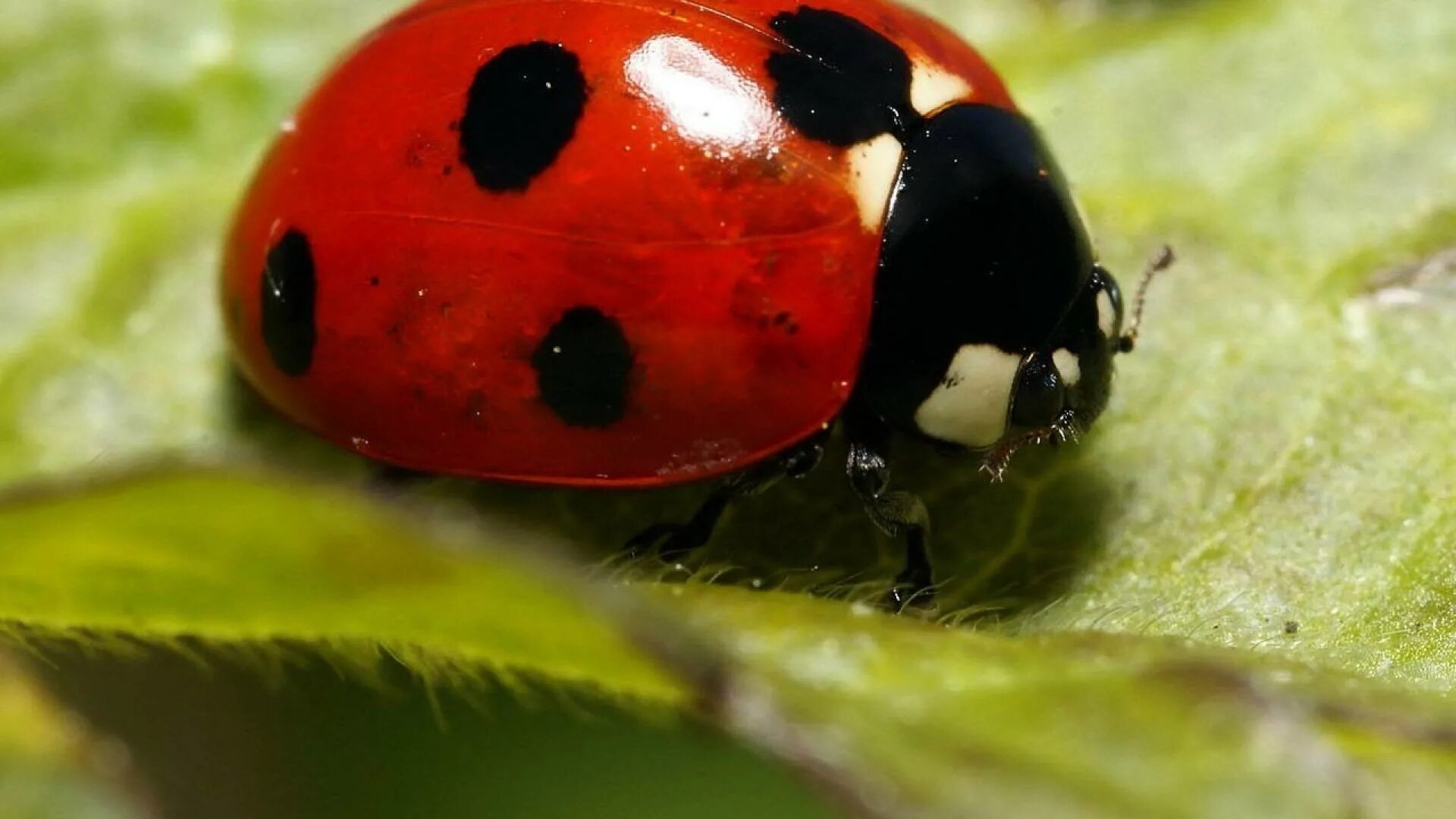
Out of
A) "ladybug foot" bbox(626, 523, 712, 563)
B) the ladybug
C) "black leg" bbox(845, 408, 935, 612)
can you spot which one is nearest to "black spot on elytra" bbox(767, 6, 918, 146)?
the ladybug

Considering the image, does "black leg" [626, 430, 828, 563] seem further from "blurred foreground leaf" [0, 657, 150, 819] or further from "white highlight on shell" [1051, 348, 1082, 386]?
"blurred foreground leaf" [0, 657, 150, 819]

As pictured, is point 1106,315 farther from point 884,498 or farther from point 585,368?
point 585,368

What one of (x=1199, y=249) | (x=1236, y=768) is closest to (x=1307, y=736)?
(x=1236, y=768)

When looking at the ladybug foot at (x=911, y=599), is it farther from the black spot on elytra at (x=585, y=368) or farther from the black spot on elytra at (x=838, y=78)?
the black spot on elytra at (x=838, y=78)

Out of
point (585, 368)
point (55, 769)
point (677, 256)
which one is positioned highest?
point (677, 256)

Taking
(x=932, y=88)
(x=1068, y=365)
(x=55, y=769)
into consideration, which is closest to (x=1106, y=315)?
(x=1068, y=365)

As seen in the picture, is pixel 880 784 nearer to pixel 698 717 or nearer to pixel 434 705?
pixel 698 717

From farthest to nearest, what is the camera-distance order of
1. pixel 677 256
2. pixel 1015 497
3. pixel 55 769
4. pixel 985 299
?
1. pixel 1015 497
2. pixel 985 299
3. pixel 677 256
4. pixel 55 769

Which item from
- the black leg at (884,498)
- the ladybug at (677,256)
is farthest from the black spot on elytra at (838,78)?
the black leg at (884,498)
